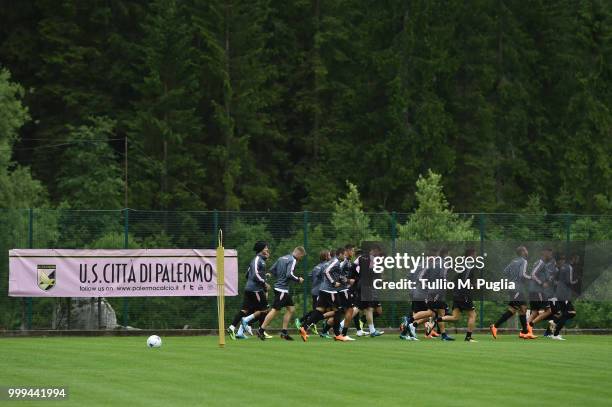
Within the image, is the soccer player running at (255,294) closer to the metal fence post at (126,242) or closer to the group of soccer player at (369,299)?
the group of soccer player at (369,299)

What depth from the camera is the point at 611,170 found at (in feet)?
215

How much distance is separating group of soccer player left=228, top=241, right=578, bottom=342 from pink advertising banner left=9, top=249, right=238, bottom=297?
1.94 m

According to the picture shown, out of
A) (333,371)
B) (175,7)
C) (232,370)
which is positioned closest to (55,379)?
(232,370)

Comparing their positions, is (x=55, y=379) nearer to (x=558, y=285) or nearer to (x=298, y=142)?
(x=558, y=285)

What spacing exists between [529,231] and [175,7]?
2981cm

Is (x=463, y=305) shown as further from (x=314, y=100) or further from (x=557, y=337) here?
(x=314, y=100)

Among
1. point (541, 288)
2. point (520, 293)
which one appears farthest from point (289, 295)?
point (541, 288)

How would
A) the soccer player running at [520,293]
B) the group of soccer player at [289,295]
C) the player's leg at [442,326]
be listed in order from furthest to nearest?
the soccer player running at [520,293] < the player's leg at [442,326] < the group of soccer player at [289,295]

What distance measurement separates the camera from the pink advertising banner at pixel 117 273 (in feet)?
104

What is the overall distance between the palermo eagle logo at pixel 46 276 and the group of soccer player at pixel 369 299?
472 centimetres

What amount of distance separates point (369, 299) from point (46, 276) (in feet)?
A: 25.2

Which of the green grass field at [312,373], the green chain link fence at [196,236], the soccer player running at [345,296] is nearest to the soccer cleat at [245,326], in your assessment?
the soccer player running at [345,296]

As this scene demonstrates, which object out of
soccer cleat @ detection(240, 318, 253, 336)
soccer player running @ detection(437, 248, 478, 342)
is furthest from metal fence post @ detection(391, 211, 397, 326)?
soccer cleat @ detection(240, 318, 253, 336)

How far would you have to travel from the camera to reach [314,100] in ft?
215
